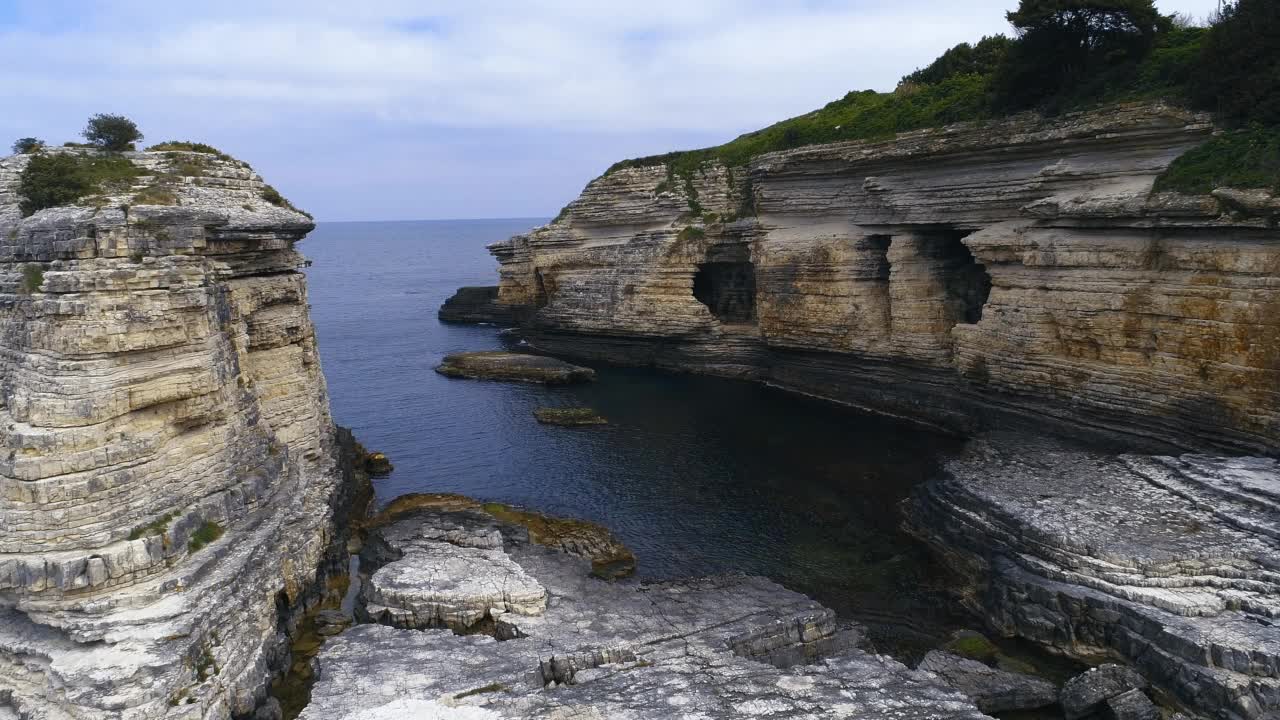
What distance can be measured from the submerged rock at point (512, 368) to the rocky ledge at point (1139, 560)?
23350 mm

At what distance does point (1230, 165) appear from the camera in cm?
2619

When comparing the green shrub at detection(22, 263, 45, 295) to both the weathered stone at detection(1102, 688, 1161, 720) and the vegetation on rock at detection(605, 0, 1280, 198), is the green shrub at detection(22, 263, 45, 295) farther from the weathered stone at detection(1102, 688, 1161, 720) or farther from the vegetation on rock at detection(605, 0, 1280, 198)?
the vegetation on rock at detection(605, 0, 1280, 198)

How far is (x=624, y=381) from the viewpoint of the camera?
47375 millimetres

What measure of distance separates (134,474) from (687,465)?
63.3 feet

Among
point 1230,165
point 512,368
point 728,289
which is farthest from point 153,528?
point 728,289

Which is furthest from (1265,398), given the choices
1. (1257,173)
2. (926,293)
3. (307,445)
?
(307,445)

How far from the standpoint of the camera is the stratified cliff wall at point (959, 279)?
1032 inches

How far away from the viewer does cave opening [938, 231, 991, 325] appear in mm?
38719

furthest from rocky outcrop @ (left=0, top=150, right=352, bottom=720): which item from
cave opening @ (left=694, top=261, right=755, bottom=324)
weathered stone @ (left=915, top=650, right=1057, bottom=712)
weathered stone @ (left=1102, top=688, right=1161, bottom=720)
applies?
cave opening @ (left=694, top=261, right=755, bottom=324)

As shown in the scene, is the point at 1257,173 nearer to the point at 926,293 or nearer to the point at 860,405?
the point at 926,293

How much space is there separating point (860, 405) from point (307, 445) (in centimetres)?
2438

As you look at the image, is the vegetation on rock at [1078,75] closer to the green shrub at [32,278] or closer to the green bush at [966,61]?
the green bush at [966,61]

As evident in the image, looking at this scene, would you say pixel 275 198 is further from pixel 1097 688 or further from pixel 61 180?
pixel 1097 688

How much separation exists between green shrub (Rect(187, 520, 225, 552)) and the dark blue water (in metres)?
10.7
